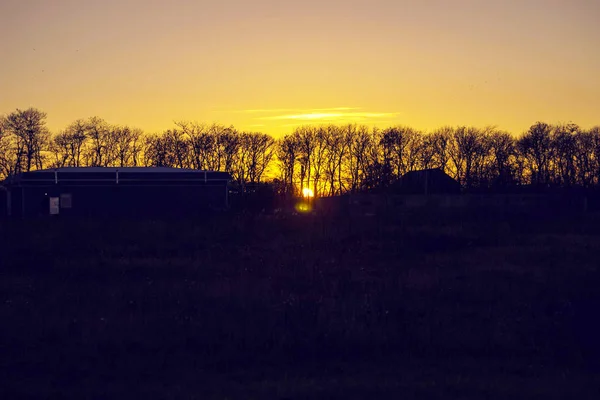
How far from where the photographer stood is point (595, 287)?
720 inches

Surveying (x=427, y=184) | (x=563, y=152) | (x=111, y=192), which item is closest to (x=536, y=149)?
(x=563, y=152)

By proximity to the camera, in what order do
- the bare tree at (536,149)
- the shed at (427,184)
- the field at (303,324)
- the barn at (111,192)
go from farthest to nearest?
1. the bare tree at (536,149)
2. the shed at (427,184)
3. the barn at (111,192)
4. the field at (303,324)

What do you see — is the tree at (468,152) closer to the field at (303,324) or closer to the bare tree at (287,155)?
the bare tree at (287,155)

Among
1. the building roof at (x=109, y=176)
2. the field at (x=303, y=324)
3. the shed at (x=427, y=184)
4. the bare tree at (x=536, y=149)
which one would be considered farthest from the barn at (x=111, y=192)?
the bare tree at (x=536, y=149)

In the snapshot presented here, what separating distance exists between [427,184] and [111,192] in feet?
91.2

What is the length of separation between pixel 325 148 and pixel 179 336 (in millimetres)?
69443

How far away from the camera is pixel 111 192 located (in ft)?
167

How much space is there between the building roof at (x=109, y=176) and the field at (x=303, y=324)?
910 inches

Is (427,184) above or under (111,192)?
above

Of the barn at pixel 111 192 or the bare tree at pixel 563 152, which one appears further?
the bare tree at pixel 563 152

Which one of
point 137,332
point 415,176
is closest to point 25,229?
point 137,332

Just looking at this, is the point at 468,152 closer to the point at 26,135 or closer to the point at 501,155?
the point at 501,155

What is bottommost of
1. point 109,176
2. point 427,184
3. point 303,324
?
point 303,324

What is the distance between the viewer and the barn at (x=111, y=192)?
165 feet
